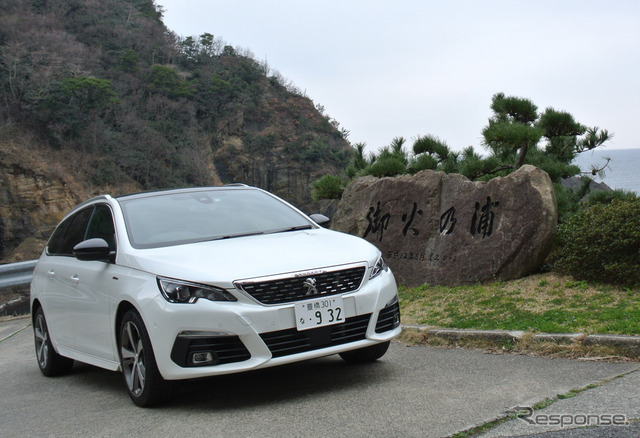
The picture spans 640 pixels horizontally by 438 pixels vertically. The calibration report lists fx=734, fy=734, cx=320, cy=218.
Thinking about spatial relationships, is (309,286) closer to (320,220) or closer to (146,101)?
(320,220)

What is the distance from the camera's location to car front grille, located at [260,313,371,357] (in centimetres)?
492

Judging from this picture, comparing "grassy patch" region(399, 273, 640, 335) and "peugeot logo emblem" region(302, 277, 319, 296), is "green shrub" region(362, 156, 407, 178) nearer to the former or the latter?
"grassy patch" region(399, 273, 640, 335)

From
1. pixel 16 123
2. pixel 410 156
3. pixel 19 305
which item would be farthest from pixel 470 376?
pixel 16 123

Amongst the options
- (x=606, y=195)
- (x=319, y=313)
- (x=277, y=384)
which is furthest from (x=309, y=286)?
(x=606, y=195)

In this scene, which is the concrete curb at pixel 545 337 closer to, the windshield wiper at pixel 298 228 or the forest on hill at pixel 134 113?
the windshield wiper at pixel 298 228

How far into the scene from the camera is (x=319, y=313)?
5.02 m

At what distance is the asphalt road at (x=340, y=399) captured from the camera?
4387 mm

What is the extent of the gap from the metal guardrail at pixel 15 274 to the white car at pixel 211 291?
5.31 meters

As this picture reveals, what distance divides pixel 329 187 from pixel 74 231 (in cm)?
766

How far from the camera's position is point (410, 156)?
46.1 feet

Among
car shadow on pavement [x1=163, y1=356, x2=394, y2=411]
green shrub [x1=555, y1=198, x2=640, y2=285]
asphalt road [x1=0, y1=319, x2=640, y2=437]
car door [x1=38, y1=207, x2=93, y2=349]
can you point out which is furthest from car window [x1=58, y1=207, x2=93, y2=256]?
green shrub [x1=555, y1=198, x2=640, y2=285]

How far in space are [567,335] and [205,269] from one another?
3208 millimetres

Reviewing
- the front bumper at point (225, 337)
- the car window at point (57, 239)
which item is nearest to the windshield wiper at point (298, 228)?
the front bumper at point (225, 337)

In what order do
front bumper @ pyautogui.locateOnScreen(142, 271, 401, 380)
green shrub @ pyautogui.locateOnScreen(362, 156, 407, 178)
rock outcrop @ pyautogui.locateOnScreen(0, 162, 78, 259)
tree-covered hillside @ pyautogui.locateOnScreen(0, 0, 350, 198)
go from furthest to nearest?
1. tree-covered hillside @ pyautogui.locateOnScreen(0, 0, 350, 198)
2. rock outcrop @ pyautogui.locateOnScreen(0, 162, 78, 259)
3. green shrub @ pyautogui.locateOnScreen(362, 156, 407, 178)
4. front bumper @ pyautogui.locateOnScreen(142, 271, 401, 380)
